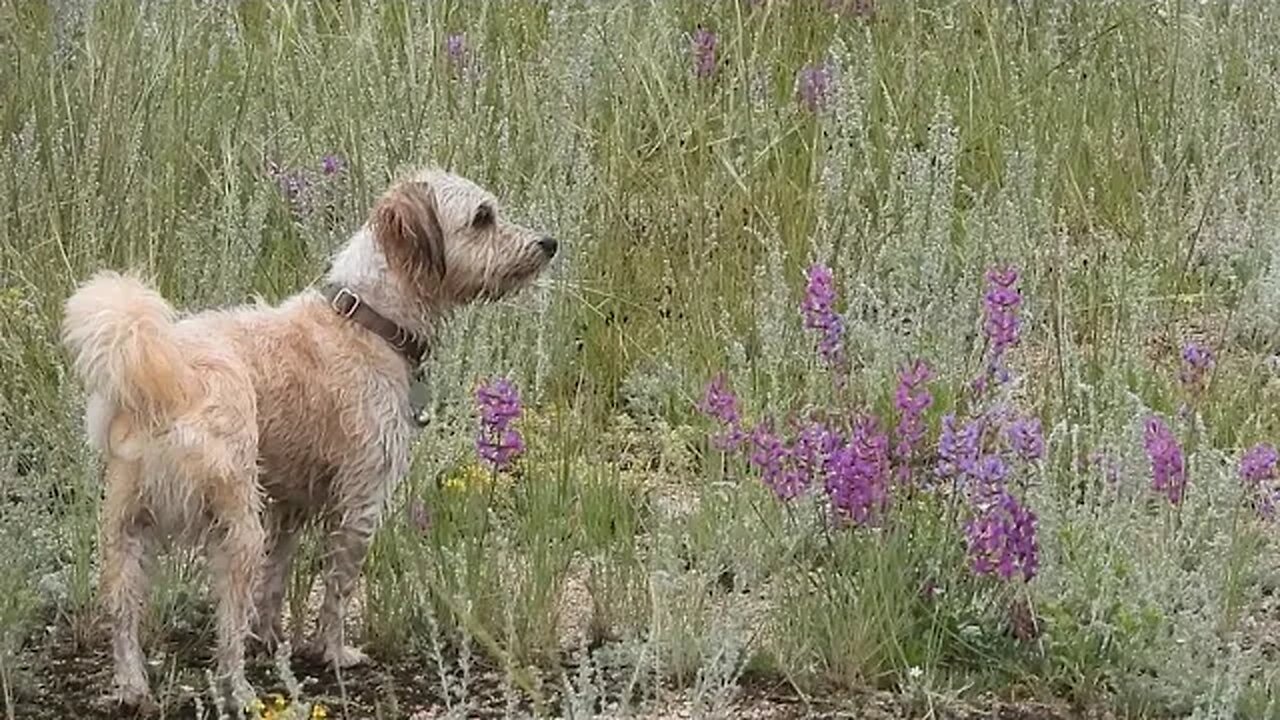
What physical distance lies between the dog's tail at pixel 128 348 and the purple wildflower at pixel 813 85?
3315 mm

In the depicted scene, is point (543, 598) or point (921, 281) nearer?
point (543, 598)

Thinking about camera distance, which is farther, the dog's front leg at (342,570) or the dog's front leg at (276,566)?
the dog's front leg at (276,566)

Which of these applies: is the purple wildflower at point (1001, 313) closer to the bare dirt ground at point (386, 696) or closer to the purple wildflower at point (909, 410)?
the purple wildflower at point (909, 410)

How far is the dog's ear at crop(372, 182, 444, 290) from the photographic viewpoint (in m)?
4.54

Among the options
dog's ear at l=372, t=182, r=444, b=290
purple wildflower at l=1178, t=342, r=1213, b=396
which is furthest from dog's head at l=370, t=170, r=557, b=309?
purple wildflower at l=1178, t=342, r=1213, b=396

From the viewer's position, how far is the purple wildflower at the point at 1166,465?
152 inches

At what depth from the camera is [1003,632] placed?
159 inches

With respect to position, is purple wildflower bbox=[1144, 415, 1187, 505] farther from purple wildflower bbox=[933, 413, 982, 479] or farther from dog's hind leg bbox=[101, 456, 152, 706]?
dog's hind leg bbox=[101, 456, 152, 706]

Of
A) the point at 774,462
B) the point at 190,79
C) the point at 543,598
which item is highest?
the point at 190,79

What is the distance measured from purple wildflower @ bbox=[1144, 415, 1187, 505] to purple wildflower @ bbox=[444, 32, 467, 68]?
3386mm

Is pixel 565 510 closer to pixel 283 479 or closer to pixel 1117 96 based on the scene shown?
pixel 283 479

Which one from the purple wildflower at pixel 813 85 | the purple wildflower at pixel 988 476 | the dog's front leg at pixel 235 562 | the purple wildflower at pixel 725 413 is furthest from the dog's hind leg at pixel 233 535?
the purple wildflower at pixel 813 85

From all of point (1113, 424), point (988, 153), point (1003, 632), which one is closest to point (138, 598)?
point (1003, 632)

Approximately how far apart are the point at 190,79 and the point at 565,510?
2422 millimetres
